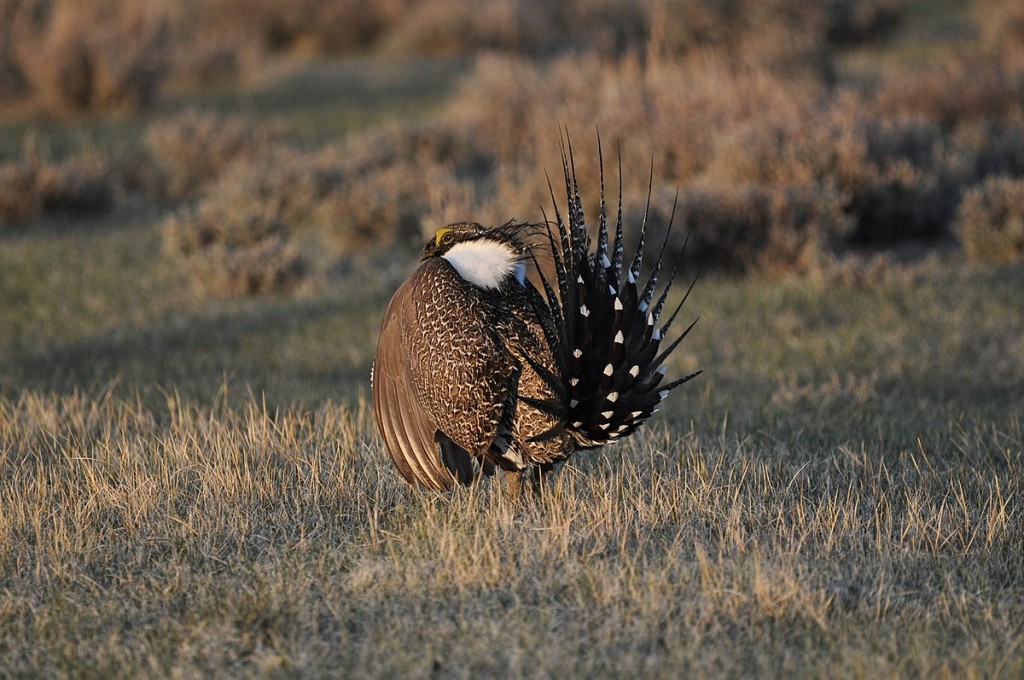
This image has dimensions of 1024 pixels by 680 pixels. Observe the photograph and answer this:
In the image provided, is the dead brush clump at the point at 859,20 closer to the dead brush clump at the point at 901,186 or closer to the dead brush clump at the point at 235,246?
the dead brush clump at the point at 901,186

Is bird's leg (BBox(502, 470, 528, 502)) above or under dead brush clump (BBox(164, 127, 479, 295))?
under

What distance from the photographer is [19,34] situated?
53.8 ft

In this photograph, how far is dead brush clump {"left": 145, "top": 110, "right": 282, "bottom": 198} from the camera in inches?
532

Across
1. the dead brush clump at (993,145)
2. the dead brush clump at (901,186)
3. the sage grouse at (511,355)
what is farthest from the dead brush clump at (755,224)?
the sage grouse at (511,355)

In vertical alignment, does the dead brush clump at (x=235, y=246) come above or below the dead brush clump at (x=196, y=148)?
below

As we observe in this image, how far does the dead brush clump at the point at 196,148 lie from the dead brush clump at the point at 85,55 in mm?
2188

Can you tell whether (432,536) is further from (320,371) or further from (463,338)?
Result: (320,371)

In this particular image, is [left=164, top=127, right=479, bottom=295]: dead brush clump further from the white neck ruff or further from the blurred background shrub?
the white neck ruff

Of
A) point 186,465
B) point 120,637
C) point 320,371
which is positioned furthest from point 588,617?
point 320,371

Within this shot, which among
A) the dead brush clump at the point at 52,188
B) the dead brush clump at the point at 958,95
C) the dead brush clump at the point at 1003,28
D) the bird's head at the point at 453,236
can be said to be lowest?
the dead brush clump at the point at 52,188

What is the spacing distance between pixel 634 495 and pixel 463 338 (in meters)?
1.14

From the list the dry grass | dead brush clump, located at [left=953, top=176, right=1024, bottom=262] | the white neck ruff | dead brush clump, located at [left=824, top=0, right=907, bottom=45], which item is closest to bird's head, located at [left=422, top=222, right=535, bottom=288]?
the white neck ruff

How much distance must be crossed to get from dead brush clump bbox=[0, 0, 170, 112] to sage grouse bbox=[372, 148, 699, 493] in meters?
12.8

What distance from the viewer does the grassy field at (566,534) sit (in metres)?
3.63
